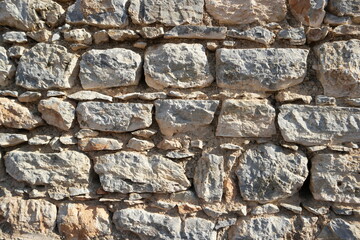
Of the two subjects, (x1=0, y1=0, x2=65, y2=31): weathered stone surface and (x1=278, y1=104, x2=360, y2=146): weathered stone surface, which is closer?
(x1=278, y1=104, x2=360, y2=146): weathered stone surface

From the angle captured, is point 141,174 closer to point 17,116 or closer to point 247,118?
point 247,118

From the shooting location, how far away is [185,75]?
4.58 feet

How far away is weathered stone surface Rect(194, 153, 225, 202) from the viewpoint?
1.38 m

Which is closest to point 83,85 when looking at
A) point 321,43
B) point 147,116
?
point 147,116

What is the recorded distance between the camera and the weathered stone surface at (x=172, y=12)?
1.40 meters

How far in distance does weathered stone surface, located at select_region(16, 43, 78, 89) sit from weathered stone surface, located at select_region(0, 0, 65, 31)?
0.12 meters

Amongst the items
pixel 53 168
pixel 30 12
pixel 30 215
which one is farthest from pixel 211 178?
pixel 30 12

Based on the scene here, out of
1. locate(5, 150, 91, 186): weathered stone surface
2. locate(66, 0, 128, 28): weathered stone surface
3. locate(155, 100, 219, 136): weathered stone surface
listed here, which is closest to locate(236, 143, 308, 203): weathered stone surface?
locate(155, 100, 219, 136): weathered stone surface

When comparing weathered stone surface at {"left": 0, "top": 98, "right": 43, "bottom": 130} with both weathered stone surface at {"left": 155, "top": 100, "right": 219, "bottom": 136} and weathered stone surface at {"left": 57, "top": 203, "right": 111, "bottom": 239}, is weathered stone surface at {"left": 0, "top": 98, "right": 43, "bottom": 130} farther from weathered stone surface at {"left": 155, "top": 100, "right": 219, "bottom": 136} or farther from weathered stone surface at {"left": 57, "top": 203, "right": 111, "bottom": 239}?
weathered stone surface at {"left": 155, "top": 100, "right": 219, "bottom": 136}

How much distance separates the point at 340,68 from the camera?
1351 millimetres

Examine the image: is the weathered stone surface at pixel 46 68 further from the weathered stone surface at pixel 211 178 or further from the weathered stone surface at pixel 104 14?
the weathered stone surface at pixel 211 178

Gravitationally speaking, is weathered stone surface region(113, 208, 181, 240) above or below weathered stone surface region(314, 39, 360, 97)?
below

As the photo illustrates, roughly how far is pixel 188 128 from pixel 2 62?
101cm

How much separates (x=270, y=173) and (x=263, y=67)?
1.68 ft
